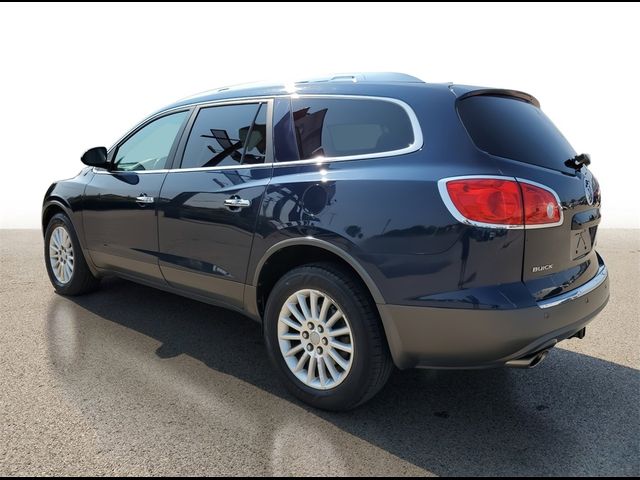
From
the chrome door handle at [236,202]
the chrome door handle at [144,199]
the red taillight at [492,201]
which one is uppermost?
the red taillight at [492,201]

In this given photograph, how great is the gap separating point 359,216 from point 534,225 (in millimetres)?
854

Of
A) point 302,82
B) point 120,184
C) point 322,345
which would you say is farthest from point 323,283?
point 120,184

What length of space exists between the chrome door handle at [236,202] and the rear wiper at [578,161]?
6.19 feet

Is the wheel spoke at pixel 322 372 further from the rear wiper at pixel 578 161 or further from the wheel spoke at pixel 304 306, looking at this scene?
the rear wiper at pixel 578 161

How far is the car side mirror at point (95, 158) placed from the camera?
4.64m

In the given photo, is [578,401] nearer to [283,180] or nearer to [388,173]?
[388,173]

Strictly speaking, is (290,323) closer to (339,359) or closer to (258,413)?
(339,359)

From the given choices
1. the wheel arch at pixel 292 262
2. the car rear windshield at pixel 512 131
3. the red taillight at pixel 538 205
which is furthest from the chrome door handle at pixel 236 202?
the red taillight at pixel 538 205

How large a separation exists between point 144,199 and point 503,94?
270 centimetres

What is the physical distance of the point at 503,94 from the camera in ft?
10.1

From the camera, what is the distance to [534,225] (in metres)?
2.57

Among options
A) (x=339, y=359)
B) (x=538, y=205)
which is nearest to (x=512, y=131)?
(x=538, y=205)

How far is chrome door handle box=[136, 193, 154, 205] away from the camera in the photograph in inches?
161

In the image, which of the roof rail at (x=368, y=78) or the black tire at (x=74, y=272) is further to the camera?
the black tire at (x=74, y=272)
